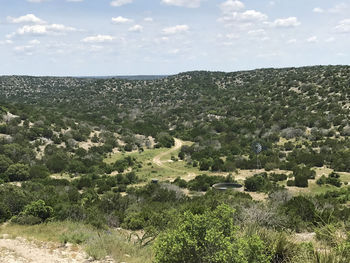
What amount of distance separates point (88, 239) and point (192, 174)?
29.7m

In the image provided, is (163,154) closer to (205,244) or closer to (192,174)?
(192,174)

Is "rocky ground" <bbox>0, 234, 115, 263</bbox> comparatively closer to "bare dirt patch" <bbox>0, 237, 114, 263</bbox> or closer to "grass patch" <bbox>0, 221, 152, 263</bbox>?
"bare dirt patch" <bbox>0, 237, 114, 263</bbox>

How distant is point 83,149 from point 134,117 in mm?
37568

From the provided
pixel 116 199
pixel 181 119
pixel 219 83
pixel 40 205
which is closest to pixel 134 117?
pixel 181 119

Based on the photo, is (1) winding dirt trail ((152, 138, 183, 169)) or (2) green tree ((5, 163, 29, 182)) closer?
(2) green tree ((5, 163, 29, 182))

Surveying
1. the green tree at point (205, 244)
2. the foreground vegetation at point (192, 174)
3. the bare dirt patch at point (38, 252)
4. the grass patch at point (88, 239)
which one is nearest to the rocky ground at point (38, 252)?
the bare dirt patch at point (38, 252)

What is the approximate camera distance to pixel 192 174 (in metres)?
40.8

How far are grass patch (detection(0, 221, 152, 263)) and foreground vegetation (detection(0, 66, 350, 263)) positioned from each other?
0.06 m

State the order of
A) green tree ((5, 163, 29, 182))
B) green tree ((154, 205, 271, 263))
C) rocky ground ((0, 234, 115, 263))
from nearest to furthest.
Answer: green tree ((154, 205, 271, 263)), rocky ground ((0, 234, 115, 263)), green tree ((5, 163, 29, 182))

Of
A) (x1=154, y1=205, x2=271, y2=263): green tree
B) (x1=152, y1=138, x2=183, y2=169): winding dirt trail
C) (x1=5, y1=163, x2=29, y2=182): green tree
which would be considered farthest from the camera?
(x1=152, y1=138, x2=183, y2=169): winding dirt trail

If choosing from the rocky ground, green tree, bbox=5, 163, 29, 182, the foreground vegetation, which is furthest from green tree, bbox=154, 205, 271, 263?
green tree, bbox=5, 163, 29, 182

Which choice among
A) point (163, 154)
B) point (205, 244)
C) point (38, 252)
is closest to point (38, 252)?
point (38, 252)

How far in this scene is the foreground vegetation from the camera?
8.19 meters

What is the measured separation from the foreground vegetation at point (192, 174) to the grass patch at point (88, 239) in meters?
0.06
